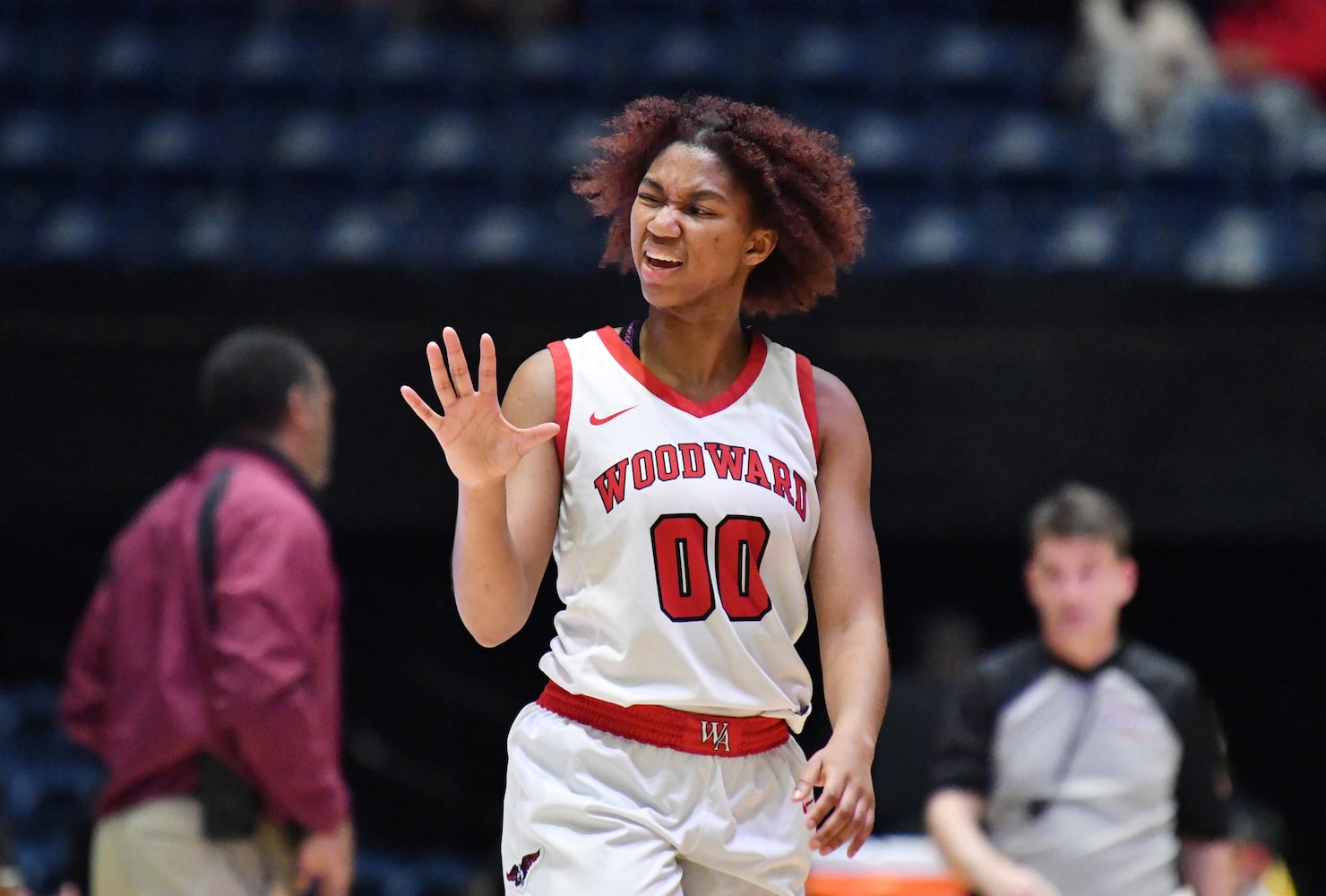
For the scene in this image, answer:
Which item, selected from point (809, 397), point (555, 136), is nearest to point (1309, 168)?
point (555, 136)

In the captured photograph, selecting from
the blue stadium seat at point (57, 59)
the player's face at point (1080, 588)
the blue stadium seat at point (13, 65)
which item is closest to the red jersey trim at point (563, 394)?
the player's face at point (1080, 588)

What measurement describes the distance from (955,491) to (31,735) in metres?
4.19

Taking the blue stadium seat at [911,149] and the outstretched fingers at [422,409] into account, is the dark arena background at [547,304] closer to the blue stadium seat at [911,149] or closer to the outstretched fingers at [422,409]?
the blue stadium seat at [911,149]

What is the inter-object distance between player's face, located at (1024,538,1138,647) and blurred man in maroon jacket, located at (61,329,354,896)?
190cm

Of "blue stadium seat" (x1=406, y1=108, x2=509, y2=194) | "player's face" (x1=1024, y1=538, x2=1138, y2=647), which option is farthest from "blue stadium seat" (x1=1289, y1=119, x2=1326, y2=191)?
"player's face" (x1=1024, y1=538, x2=1138, y2=647)

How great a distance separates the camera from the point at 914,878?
4.81m

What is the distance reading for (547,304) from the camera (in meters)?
7.22

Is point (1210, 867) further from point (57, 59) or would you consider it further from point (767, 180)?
point (57, 59)

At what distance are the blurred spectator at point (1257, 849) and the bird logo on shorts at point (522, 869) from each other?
230 cm

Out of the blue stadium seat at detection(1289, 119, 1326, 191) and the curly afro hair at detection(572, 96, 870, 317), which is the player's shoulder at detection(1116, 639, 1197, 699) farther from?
the blue stadium seat at detection(1289, 119, 1326, 191)

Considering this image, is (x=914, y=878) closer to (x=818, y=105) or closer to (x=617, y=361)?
(x=617, y=361)

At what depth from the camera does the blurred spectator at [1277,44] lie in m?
9.12

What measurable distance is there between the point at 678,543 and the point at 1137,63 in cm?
659

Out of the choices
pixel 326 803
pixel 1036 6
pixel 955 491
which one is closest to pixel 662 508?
pixel 326 803
